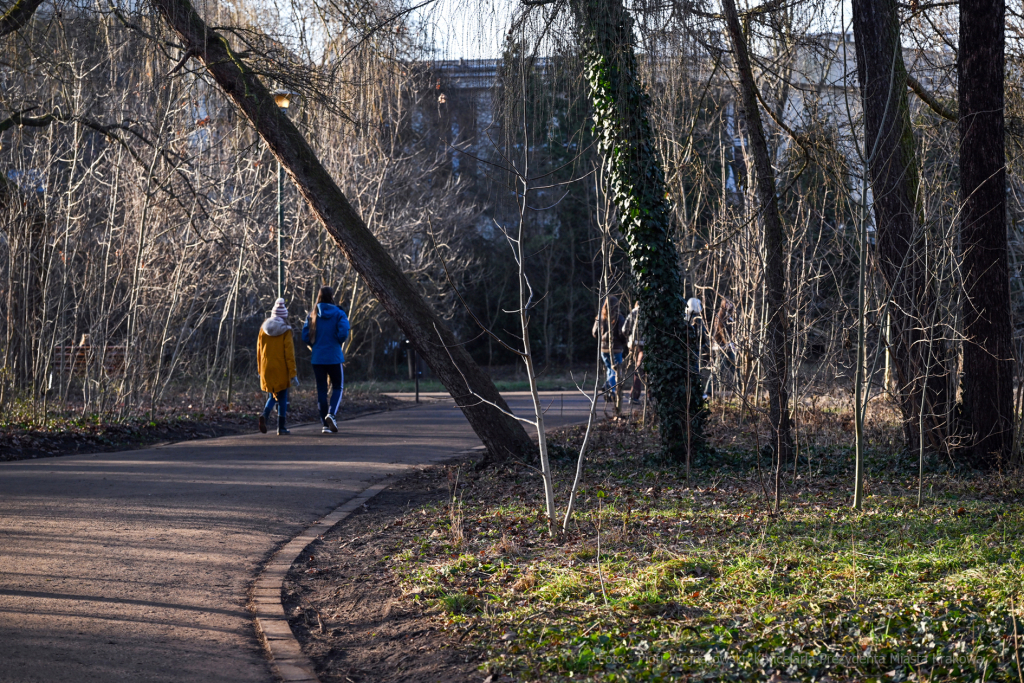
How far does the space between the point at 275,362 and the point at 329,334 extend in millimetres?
862

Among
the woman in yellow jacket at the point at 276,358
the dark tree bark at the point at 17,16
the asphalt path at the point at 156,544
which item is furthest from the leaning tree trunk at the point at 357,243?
the woman in yellow jacket at the point at 276,358

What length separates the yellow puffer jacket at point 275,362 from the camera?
12.6 metres

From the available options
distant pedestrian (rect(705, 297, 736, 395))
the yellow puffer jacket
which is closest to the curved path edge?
the yellow puffer jacket

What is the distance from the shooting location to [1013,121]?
10.0 m

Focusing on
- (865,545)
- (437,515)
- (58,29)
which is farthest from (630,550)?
(58,29)

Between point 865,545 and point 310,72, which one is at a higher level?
point 310,72

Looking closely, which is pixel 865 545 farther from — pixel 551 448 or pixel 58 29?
pixel 58 29

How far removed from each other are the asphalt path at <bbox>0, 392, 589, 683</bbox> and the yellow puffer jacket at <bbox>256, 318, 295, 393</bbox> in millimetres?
907

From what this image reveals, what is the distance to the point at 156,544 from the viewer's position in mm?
6367

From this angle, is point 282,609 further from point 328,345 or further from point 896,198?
point 328,345

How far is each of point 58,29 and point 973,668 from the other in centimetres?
1073

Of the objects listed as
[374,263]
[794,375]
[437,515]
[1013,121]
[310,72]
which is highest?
[310,72]

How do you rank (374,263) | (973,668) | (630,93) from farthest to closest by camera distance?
(374,263)
(630,93)
(973,668)

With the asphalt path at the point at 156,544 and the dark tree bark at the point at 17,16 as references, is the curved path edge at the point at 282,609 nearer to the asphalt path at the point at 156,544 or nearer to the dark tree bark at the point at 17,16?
the asphalt path at the point at 156,544
